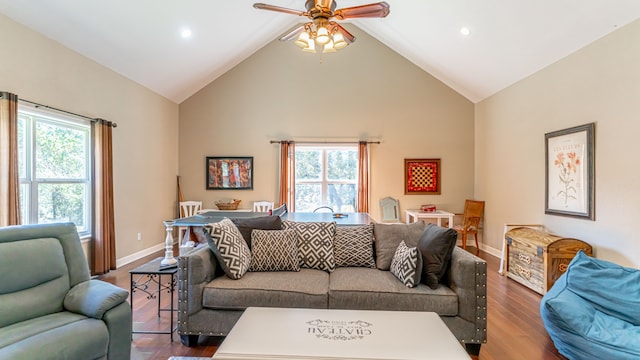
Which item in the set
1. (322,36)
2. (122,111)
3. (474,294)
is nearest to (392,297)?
(474,294)

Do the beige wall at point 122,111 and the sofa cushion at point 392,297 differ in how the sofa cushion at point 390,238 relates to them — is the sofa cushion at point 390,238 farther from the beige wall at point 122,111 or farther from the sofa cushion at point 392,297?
the beige wall at point 122,111

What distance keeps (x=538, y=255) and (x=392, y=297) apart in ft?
7.43

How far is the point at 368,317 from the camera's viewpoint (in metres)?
1.89

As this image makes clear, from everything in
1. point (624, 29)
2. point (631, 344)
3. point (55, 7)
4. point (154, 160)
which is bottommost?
point (631, 344)

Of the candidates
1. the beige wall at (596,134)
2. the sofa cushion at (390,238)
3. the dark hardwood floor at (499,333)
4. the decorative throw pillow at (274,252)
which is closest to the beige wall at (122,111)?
the dark hardwood floor at (499,333)

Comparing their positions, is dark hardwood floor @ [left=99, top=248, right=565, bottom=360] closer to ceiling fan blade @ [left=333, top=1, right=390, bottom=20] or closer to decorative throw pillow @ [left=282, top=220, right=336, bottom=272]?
decorative throw pillow @ [left=282, top=220, right=336, bottom=272]

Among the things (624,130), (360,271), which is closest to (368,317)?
(360,271)

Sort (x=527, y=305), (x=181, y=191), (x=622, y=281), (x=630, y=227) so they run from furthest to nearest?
1. (x=181, y=191)
2. (x=527, y=305)
3. (x=630, y=227)
4. (x=622, y=281)

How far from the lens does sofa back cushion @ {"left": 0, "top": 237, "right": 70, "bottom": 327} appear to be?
5.71ft

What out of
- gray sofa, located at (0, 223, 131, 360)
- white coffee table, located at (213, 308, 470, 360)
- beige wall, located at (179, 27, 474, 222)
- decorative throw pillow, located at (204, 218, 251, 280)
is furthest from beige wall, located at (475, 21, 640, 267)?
gray sofa, located at (0, 223, 131, 360)

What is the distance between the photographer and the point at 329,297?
2244 mm

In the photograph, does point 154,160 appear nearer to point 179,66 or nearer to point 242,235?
point 179,66

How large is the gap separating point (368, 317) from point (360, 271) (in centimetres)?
74

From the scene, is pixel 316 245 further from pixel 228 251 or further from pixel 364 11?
pixel 364 11
